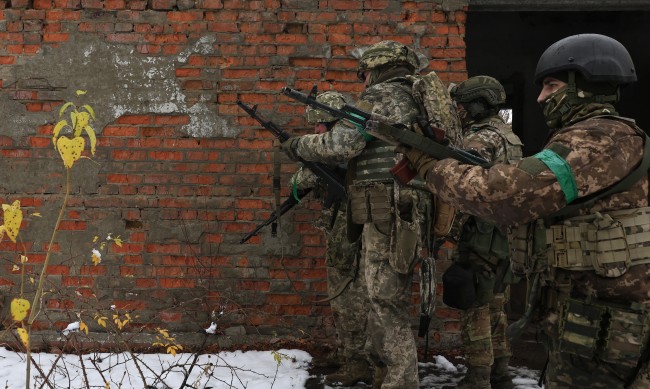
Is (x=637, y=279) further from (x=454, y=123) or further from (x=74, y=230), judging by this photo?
(x=74, y=230)

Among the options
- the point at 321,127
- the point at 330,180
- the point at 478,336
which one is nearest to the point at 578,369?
the point at 478,336

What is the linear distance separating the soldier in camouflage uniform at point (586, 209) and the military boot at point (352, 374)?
180 cm

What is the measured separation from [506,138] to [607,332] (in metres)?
1.81

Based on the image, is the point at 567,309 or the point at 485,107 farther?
the point at 485,107

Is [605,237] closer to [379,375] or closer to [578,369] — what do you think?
[578,369]

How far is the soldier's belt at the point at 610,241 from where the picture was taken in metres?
2.21

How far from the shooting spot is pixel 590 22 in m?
7.78

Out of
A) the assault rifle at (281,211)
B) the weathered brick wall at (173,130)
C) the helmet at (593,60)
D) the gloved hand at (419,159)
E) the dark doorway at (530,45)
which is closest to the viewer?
the helmet at (593,60)

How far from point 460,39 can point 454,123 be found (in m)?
1.50

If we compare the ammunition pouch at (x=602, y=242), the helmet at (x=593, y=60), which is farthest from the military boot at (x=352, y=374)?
the helmet at (x=593, y=60)

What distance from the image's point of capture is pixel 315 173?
411 cm

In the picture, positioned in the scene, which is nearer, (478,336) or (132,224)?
(478,336)

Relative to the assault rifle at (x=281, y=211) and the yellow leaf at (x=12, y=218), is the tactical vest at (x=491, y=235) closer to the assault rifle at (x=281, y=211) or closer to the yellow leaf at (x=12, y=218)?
the assault rifle at (x=281, y=211)

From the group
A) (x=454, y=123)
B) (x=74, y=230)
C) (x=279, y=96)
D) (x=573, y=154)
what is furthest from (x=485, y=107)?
(x=74, y=230)
